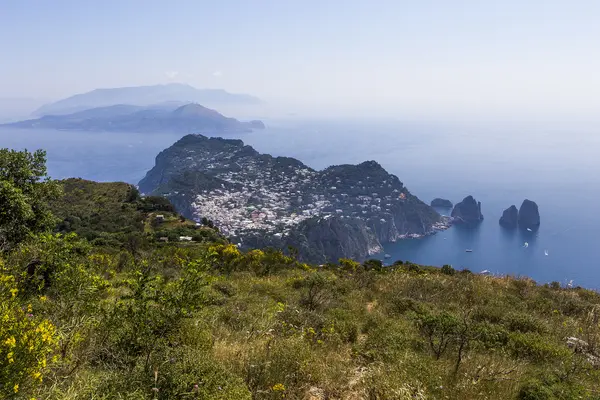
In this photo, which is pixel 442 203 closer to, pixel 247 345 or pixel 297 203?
pixel 297 203

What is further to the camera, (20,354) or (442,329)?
(442,329)

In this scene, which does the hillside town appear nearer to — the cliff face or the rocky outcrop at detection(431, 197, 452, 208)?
the cliff face

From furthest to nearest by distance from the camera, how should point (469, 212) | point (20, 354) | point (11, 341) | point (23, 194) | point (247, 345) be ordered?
point (469, 212) < point (23, 194) < point (247, 345) < point (20, 354) < point (11, 341)

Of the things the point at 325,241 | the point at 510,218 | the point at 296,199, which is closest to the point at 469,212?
the point at 510,218

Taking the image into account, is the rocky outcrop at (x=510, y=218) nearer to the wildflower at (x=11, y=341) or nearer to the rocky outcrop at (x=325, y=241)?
the rocky outcrop at (x=325, y=241)

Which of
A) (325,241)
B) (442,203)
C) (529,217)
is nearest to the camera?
(325,241)

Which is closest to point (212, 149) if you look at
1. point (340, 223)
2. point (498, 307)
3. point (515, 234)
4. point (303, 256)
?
point (340, 223)

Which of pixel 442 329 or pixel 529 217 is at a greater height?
pixel 442 329

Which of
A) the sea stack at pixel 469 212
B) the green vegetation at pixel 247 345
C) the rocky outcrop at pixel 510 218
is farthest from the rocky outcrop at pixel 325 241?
the green vegetation at pixel 247 345
